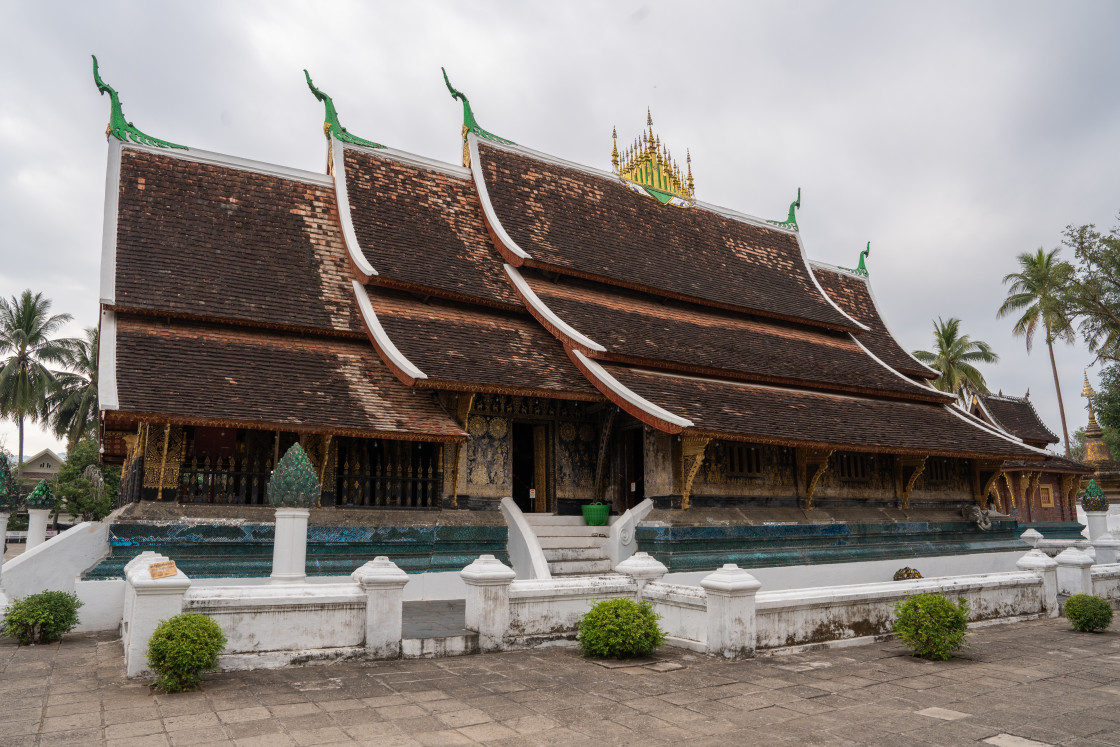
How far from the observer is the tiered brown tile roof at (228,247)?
11.2m

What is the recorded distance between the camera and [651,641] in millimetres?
→ 7176

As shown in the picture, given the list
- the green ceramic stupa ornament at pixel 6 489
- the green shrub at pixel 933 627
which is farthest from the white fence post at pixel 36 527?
the green shrub at pixel 933 627

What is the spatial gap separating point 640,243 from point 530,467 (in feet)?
18.2

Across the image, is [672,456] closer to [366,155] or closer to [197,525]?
[197,525]

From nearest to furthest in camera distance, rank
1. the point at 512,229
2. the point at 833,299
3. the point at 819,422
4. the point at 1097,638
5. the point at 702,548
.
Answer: the point at 1097,638 < the point at 702,548 < the point at 819,422 < the point at 512,229 < the point at 833,299

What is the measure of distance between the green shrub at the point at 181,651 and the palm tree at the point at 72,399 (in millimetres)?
32832

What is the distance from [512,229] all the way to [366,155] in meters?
3.31

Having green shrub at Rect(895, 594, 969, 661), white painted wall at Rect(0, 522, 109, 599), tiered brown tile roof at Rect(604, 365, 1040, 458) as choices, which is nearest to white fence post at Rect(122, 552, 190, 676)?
white painted wall at Rect(0, 522, 109, 599)

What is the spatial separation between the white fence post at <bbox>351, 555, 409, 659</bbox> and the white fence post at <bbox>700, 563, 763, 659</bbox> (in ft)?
9.61

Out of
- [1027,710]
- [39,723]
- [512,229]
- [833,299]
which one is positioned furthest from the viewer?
[833,299]

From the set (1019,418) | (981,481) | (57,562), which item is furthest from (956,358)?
(57,562)

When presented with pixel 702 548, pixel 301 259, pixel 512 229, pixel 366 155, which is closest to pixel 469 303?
pixel 512 229

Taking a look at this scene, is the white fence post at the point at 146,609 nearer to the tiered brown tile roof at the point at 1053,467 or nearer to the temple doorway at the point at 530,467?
the temple doorway at the point at 530,467

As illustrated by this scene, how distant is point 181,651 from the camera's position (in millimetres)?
5617
